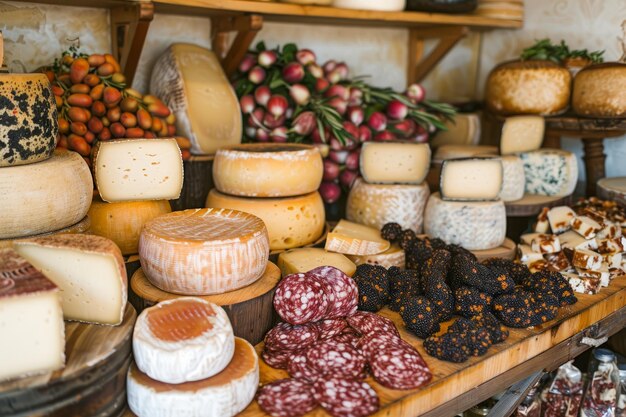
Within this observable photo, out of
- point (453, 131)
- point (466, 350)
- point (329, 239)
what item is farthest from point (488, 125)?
point (466, 350)

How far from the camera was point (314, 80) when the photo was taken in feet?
8.41

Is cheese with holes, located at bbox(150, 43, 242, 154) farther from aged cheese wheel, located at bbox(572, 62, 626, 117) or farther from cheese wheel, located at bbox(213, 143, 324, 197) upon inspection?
aged cheese wheel, located at bbox(572, 62, 626, 117)

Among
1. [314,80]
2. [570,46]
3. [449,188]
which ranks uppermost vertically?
[570,46]

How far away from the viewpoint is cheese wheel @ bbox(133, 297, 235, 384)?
120 cm

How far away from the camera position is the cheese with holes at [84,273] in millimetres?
1240

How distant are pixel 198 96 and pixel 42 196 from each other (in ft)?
3.22

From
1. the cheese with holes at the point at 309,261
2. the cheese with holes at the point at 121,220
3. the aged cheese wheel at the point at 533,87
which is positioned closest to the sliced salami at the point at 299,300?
the cheese with holes at the point at 309,261

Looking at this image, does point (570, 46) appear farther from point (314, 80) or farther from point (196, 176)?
point (196, 176)

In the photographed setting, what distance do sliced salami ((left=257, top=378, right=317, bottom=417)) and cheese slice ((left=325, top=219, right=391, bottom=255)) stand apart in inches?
25.1

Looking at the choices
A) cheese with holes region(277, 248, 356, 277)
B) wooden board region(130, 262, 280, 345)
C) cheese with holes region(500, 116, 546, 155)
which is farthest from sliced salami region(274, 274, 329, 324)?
cheese with holes region(500, 116, 546, 155)

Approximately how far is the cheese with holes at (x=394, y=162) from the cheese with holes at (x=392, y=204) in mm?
28

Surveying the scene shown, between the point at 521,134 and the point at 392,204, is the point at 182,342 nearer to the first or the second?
the point at 392,204

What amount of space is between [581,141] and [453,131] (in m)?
0.65

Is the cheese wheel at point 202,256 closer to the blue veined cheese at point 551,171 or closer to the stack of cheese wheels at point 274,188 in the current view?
the stack of cheese wheels at point 274,188
